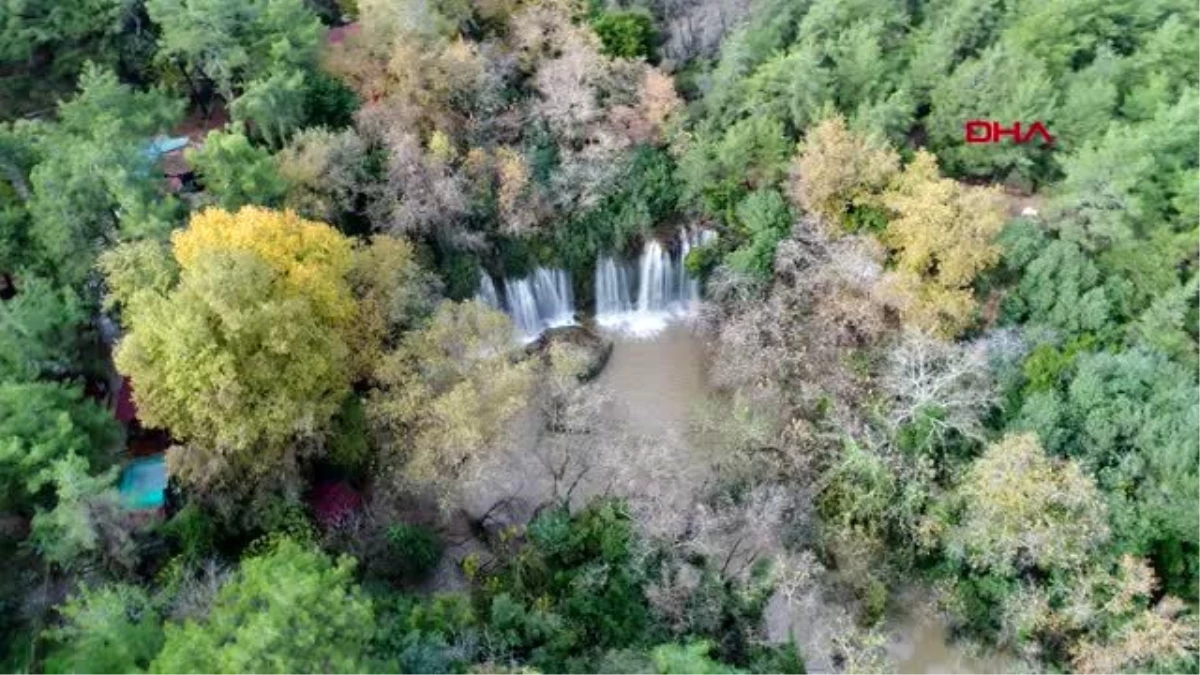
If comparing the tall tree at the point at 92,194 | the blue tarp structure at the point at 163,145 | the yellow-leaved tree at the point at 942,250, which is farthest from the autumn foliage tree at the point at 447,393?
the yellow-leaved tree at the point at 942,250

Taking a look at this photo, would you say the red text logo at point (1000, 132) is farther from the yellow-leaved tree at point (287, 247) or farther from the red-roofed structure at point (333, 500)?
the red-roofed structure at point (333, 500)

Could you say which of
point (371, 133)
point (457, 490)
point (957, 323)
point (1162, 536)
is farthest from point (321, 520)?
point (1162, 536)

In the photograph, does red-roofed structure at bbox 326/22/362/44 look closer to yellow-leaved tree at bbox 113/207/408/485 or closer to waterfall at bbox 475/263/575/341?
waterfall at bbox 475/263/575/341

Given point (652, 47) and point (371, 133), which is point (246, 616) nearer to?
point (371, 133)

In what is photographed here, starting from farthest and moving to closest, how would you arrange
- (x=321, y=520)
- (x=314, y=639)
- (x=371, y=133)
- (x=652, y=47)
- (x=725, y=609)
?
(x=652, y=47) < (x=371, y=133) < (x=321, y=520) < (x=725, y=609) < (x=314, y=639)

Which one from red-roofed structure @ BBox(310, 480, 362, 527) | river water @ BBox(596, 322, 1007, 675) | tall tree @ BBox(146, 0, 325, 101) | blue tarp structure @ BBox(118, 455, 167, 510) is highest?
tall tree @ BBox(146, 0, 325, 101)

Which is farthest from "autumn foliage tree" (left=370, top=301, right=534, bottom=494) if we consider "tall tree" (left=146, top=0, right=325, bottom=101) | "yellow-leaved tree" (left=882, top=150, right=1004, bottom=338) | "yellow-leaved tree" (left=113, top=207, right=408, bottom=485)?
"yellow-leaved tree" (left=882, top=150, right=1004, bottom=338)
